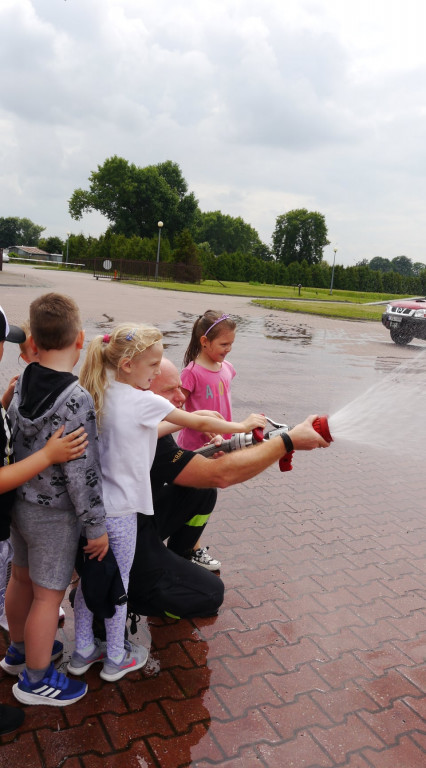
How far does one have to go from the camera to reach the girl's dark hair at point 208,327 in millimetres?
4012

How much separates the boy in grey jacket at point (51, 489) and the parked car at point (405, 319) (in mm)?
18544

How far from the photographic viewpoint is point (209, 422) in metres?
3.06

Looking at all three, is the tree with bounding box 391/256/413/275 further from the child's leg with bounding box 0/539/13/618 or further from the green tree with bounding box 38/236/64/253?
the child's leg with bounding box 0/539/13/618

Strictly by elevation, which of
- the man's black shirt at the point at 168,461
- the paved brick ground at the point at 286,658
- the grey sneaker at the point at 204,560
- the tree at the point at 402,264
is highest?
the tree at the point at 402,264

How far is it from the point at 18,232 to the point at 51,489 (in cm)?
15819

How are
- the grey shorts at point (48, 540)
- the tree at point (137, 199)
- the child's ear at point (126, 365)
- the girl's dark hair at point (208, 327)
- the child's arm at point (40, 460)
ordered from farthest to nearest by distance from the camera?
the tree at point (137, 199) → the girl's dark hair at point (208, 327) → the child's ear at point (126, 365) → the grey shorts at point (48, 540) → the child's arm at point (40, 460)

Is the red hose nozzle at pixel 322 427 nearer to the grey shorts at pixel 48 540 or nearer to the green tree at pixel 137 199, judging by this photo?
the grey shorts at pixel 48 540

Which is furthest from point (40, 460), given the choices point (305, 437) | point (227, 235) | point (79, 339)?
point (227, 235)

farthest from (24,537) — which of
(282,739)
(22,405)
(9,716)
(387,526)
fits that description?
(387,526)

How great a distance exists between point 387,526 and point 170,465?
2.78 m

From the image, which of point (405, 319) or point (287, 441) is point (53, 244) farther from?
point (287, 441)

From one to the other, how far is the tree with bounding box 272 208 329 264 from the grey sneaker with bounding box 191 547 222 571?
103989 millimetres

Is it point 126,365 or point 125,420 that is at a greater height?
point 126,365

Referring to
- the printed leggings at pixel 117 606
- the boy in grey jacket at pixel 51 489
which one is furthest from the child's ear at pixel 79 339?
the printed leggings at pixel 117 606
